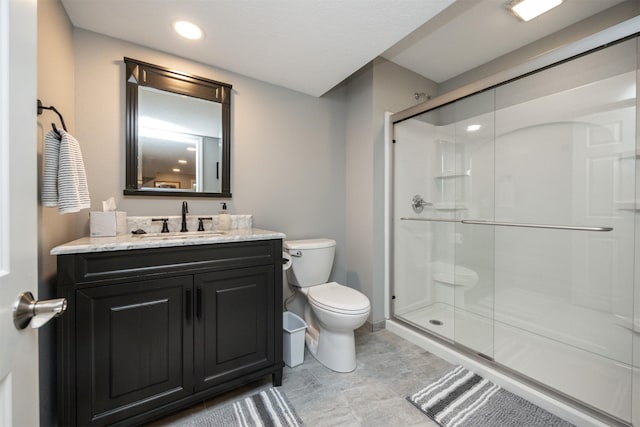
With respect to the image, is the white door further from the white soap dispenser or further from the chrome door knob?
the white soap dispenser

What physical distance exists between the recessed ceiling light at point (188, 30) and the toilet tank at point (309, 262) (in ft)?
4.82

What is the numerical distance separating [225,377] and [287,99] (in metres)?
2.04

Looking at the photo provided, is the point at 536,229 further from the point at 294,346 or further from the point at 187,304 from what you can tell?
the point at 187,304

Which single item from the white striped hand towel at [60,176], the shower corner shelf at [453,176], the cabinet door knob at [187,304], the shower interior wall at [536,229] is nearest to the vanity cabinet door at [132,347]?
the cabinet door knob at [187,304]

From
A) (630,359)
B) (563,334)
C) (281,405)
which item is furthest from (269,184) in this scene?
(630,359)

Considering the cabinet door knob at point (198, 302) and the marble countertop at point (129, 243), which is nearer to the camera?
the marble countertop at point (129, 243)

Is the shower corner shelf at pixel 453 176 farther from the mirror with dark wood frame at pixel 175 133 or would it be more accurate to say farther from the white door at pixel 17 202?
the white door at pixel 17 202

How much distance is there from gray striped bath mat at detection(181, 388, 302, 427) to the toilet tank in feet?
2.45

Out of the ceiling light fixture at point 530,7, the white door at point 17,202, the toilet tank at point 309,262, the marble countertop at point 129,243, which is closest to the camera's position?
the white door at point 17,202

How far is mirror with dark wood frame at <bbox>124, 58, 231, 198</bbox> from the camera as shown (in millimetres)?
1629

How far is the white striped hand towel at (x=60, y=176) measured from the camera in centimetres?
107

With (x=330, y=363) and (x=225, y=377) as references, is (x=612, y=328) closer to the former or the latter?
(x=330, y=363)

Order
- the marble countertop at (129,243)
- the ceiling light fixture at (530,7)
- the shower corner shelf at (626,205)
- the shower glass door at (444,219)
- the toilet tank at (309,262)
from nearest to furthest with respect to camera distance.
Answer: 1. the marble countertop at (129,243)
2. the shower corner shelf at (626,205)
3. the ceiling light fixture at (530,7)
4. the toilet tank at (309,262)
5. the shower glass door at (444,219)

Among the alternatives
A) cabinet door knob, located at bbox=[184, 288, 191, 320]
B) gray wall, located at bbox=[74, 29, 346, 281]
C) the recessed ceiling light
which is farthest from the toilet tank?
the recessed ceiling light
